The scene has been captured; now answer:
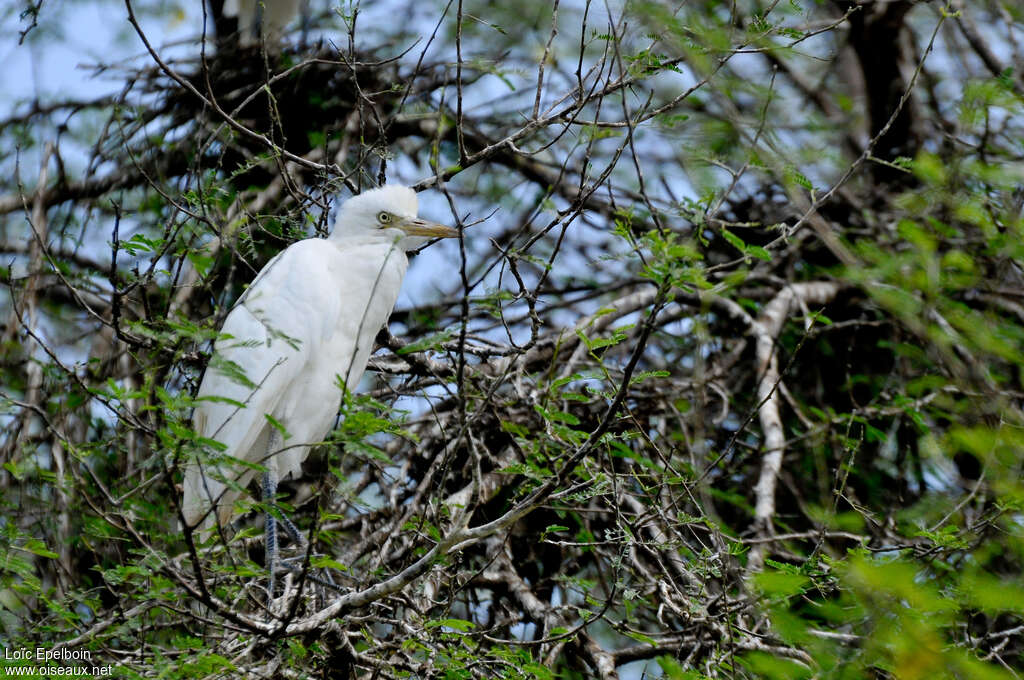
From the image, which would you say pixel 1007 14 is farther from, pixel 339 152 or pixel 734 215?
pixel 339 152

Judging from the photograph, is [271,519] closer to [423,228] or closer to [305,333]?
[305,333]

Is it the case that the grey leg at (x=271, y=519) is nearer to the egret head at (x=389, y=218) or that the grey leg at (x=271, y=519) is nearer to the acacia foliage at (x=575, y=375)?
the acacia foliage at (x=575, y=375)

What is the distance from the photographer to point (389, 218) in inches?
113

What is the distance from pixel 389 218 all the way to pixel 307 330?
1.37 ft

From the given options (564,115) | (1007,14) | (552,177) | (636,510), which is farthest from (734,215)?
(564,115)

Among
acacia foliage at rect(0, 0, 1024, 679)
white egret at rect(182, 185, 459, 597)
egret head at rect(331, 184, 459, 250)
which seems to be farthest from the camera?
egret head at rect(331, 184, 459, 250)

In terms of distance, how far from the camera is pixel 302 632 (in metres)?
1.83

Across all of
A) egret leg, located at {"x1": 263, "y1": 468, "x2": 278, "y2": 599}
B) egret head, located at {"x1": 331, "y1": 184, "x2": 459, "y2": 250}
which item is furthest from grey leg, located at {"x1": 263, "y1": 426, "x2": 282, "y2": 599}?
egret head, located at {"x1": 331, "y1": 184, "x2": 459, "y2": 250}

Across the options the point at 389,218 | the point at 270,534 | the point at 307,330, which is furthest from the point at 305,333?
the point at 270,534

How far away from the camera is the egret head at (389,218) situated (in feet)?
9.26

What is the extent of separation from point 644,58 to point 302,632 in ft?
4.72

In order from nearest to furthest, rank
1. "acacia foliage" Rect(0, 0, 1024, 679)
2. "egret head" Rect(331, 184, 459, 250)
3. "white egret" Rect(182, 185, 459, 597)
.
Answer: "acacia foliage" Rect(0, 0, 1024, 679)
"white egret" Rect(182, 185, 459, 597)
"egret head" Rect(331, 184, 459, 250)

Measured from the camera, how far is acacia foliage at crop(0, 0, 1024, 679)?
1961mm

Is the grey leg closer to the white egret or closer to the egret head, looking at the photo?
the white egret
